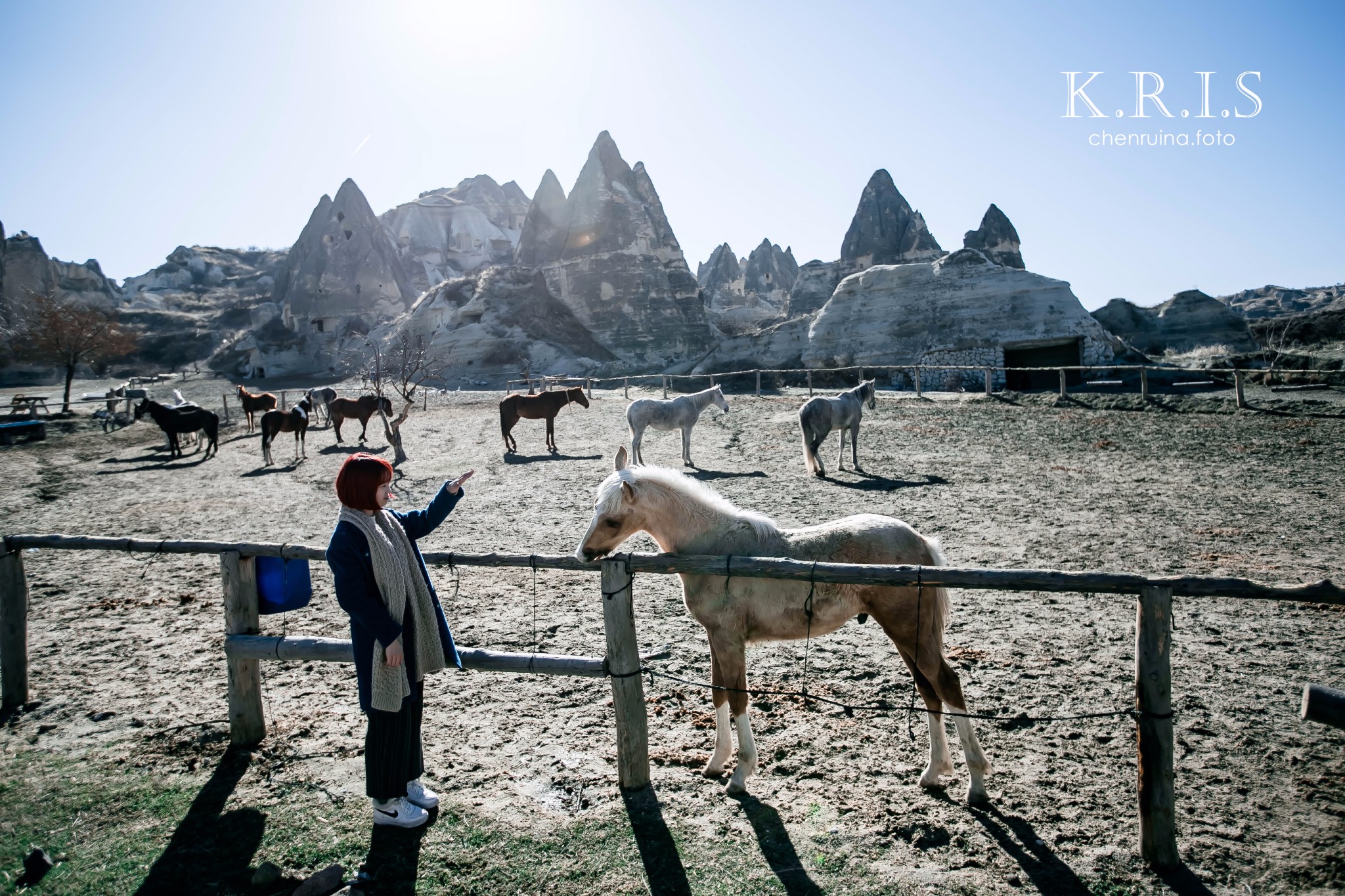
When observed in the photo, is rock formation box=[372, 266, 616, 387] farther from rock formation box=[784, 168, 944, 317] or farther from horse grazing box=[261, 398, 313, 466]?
horse grazing box=[261, 398, 313, 466]

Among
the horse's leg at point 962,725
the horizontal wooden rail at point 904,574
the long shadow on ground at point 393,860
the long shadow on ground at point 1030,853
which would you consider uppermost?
the horizontal wooden rail at point 904,574

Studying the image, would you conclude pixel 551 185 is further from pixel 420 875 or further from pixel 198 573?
pixel 420 875

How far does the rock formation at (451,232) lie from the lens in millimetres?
99500

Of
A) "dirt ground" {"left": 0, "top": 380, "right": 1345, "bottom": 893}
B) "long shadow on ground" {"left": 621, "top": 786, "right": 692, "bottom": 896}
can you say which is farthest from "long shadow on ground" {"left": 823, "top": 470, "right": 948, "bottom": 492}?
"long shadow on ground" {"left": 621, "top": 786, "right": 692, "bottom": 896}

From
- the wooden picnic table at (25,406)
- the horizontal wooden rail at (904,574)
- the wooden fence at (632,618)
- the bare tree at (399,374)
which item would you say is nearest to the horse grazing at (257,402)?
the bare tree at (399,374)

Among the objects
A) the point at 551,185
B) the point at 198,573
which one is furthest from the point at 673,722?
the point at 551,185

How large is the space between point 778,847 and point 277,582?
3.43 meters

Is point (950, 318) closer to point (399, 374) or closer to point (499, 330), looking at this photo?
point (499, 330)

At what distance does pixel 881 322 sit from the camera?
36938mm

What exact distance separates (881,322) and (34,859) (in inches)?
1457

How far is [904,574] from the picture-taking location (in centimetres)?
357

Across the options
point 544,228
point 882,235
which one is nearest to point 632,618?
point 544,228

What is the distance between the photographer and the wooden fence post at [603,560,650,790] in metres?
3.99

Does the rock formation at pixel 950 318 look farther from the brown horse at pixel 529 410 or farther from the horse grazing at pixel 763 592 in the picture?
the horse grazing at pixel 763 592
